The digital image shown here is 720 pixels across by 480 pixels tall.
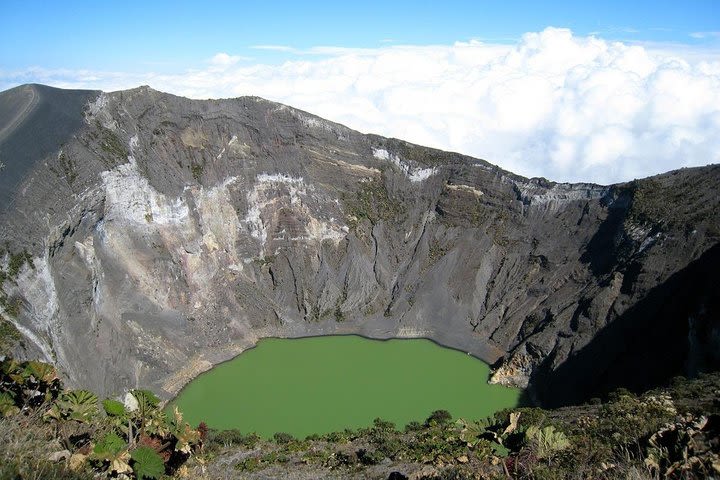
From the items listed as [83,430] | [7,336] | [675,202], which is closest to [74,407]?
[83,430]

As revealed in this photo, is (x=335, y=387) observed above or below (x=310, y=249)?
below

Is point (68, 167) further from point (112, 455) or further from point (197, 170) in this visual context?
point (112, 455)

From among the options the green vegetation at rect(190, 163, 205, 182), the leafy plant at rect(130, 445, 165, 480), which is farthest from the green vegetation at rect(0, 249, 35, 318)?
the leafy plant at rect(130, 445, 165, 480)

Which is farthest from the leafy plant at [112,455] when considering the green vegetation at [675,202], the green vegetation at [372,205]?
the green vegetation at [372,205]

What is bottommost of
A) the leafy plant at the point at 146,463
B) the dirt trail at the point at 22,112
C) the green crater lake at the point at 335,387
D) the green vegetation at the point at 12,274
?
the green crater lake at the point at 335,387

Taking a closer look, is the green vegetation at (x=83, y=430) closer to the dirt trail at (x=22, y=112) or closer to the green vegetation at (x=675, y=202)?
the dirt trail at (x=22, y=112)

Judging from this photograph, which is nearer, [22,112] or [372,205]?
[22,112]

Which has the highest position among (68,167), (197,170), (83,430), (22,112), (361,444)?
(22,112)
